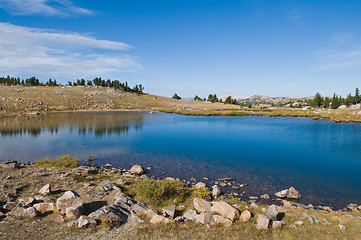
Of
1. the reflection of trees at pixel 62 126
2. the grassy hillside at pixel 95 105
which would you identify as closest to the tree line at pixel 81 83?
the grassy hillside at pixel 95 105

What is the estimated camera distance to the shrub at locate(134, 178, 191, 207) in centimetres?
1385

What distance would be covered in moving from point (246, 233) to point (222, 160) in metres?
15.2

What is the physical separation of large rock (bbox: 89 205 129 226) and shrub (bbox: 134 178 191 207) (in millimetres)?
2520

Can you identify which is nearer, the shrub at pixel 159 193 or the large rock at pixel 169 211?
the large rock at pixel 169 211

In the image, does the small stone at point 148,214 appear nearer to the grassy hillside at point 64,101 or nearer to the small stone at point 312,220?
the small stone at point 312,220

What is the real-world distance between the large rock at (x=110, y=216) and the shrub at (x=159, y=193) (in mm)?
2520

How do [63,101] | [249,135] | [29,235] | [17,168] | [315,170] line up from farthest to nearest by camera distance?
[63,101]
[249,135]
[315,170]
[17,168]
[29,235]

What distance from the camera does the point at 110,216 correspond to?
10.9 metres

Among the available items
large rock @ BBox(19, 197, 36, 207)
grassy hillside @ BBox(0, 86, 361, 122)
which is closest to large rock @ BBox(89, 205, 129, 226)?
large rock @ BBox(19, 197, 36, 207)

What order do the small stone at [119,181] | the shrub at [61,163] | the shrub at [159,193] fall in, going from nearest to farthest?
the shrub at [159,193] → the small stone at [119,181] → the shrub at [61,163]

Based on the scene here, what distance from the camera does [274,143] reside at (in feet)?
111

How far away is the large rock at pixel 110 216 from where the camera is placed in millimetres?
10562

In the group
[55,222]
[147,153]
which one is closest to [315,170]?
[147,153]

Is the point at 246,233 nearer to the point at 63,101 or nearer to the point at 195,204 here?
the point at 195,204
